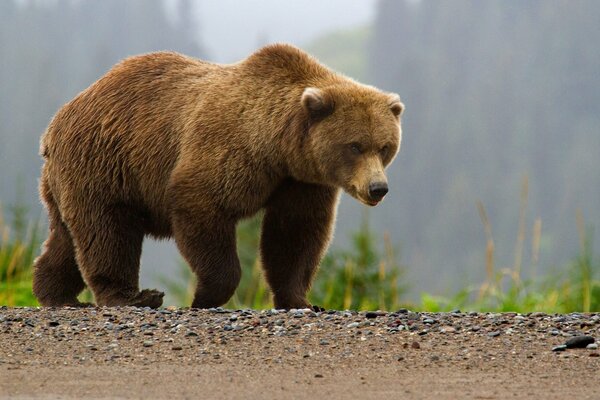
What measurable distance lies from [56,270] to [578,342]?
4369 millimetres

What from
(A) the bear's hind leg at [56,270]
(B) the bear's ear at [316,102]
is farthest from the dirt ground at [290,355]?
(A) the bear's hind leg at [56,270]

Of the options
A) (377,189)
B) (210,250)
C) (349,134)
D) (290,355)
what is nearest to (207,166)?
(210,250)

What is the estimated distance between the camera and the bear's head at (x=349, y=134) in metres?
6.57

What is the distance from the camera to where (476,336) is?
5.52 m

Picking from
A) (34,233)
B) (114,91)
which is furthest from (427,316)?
(34,233)

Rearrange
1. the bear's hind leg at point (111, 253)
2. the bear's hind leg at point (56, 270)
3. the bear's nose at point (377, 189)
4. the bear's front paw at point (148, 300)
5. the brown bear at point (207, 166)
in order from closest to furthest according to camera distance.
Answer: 1. the bear's nose at point (377, 189)
2. the brown bear at point (207, 166)
3. the bear's front paw at point (148, 300)
4. the bear's hind leg at point (111, 253)
5. the bear's hind leg at point (56, 270)

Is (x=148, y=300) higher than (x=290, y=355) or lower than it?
higher

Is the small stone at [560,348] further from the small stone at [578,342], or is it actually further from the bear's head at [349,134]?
the bear's head at [349,134]

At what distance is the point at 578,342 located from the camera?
5309 mm

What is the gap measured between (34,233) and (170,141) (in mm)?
3945

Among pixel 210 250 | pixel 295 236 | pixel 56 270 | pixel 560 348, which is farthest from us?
pixel 56 270

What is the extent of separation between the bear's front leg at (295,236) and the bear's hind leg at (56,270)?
1726mm

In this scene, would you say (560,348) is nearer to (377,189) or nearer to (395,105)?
(377,189)

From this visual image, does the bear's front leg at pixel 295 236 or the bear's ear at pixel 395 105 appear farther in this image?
the bear's front leg at pixel 295 236
